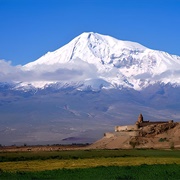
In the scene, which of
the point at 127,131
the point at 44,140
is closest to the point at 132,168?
the point at 127,131

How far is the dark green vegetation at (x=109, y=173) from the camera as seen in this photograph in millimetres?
39281

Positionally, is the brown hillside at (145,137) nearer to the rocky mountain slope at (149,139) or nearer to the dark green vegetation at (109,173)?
the rocky mountain slope at (149,139)

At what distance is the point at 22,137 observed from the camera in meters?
199

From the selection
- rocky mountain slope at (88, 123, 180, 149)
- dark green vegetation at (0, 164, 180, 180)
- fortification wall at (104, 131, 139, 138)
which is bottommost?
dark green vegetation at (0, 164, 180, 180)

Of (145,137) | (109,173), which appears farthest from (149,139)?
(109,173)

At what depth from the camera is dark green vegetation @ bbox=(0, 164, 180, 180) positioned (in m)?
39.3

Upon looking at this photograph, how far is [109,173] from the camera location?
4112 centimetres

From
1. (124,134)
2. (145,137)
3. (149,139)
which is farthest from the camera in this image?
(124,134)

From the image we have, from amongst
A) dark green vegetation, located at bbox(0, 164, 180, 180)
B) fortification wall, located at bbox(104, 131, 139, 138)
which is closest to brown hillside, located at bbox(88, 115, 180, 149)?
fortification wall, located at bbox(104, 131, 139, 138)

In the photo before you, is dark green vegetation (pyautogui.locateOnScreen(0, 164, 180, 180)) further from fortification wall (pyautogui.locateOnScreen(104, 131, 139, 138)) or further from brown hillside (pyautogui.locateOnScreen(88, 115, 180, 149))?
fortification wall (pyautogui.locateOnScreen(104, 131, 139, 138))

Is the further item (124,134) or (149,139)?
(124,134)

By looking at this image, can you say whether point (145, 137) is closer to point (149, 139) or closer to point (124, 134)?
point (149, 139)

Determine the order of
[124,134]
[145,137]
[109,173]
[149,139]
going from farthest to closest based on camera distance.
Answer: [124,134] < [145,137] < [149,139] < [109,173]

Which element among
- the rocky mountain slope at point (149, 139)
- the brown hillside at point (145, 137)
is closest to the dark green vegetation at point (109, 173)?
the rocky mountain slope at point (149, 139)
